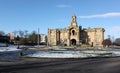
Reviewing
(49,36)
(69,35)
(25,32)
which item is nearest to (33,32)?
(25,32)

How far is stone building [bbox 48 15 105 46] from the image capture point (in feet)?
Result: 500

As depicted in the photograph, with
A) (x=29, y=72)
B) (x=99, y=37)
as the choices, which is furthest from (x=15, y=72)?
(x=99, y=37)

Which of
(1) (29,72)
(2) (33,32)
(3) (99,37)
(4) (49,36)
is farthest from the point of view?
(2) (33,32)

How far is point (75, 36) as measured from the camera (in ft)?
509

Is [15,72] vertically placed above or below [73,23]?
below

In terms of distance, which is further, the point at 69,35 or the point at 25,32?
the point at 25,32

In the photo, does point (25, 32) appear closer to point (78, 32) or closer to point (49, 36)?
point (49, 36)

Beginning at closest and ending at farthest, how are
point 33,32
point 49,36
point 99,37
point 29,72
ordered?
point 29,72
point 99,37
point 49,36
point 33,32

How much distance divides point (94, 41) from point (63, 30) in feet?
64.2

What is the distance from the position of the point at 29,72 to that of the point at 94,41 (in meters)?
138

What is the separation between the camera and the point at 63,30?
160 m

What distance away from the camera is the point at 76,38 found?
508 feet

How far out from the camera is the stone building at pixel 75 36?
152500 millimetres

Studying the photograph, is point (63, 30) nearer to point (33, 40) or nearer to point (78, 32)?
point (78, 32)
